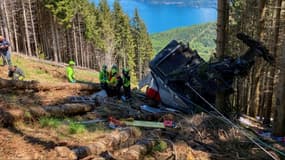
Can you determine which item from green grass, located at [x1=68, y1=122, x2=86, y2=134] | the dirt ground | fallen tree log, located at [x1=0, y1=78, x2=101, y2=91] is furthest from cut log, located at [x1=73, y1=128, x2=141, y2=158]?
fallen tree log, located at [x1=0, y1=78, x2=101, y2=91]

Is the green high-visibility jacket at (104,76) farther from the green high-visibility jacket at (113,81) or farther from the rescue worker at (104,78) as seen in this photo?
the green high-visibility jacket at (113,81)

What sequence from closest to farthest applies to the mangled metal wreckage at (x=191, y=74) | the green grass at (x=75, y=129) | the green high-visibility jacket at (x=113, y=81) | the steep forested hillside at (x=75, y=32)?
the green grass at (x=75, y=129), the mangled metal wreckage at (x=191, y=74), the green high-visibility jacket at (x=113, y=81), the steep forested hillside at (x=75, y=32)

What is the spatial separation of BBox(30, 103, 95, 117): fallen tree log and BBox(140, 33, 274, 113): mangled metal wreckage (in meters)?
3.79

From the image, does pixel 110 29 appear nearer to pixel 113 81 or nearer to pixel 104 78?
pixel 104 78

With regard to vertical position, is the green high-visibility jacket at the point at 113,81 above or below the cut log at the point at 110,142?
below

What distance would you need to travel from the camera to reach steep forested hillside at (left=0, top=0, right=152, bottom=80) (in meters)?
45.8

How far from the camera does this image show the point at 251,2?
20656 mm

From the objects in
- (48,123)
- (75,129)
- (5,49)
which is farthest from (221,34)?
(5,49)

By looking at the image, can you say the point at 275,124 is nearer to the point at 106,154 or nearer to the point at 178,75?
the point at 178,75

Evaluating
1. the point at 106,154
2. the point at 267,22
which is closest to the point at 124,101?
the point at 106,154

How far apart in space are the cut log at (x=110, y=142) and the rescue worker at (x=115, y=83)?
19.7ft

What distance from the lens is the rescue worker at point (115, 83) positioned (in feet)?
45.8

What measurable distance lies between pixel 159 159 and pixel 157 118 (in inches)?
164

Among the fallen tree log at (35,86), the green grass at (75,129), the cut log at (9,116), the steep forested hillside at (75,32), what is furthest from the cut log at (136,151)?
the steep forested hillside at (75,32)
